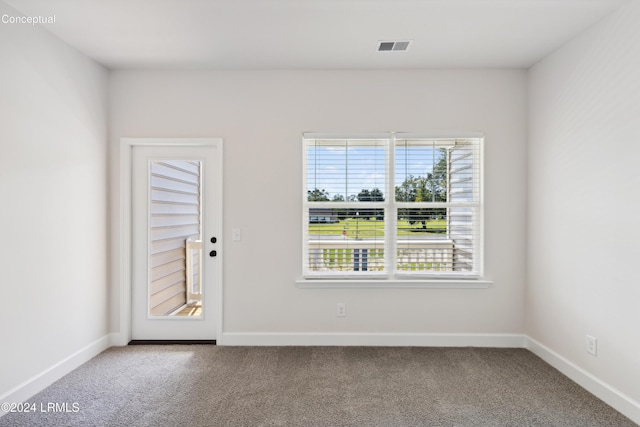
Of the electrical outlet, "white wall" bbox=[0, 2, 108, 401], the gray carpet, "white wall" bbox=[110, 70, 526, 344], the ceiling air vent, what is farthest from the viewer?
"white wall" bbox=[110, 70, 526, 344]

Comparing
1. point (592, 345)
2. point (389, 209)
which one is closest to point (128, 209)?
point (389, 209)

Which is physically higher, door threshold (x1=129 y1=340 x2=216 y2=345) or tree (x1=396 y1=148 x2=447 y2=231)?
tree (x1=396 y1=148 x2=447 y2=231)

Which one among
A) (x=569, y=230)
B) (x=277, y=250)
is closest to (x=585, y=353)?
(x=569, y=230)

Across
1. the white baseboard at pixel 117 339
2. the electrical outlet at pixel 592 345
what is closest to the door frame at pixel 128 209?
the white baseboard at pixel 117 339

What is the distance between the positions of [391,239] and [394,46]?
5.69 feet

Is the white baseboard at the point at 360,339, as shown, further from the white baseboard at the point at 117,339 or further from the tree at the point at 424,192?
the tree at the point at 424,192

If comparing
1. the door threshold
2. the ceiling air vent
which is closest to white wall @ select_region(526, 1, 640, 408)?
the ceiling air vent

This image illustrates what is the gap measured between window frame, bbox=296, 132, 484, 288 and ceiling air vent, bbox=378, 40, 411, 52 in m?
0.77

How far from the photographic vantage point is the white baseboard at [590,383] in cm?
242

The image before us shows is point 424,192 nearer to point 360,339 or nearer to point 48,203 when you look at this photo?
point 360,339

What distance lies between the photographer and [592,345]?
2766 millimetres

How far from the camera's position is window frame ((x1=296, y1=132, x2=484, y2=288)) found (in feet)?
11.8

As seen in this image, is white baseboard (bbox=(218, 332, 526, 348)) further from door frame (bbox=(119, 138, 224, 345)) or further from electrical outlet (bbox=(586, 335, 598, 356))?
electrical outlet (bbox=(586, 335, 598, 356))

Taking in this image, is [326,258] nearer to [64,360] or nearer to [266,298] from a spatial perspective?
[266,298]
